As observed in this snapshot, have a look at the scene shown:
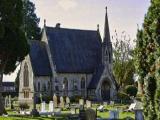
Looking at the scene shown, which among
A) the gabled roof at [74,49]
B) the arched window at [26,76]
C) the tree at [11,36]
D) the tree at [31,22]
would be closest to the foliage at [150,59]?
the tree at [11,36]

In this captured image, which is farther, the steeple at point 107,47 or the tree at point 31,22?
the tree at point 31,22

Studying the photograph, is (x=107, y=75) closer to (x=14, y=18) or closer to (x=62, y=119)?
(x=14, y=18)

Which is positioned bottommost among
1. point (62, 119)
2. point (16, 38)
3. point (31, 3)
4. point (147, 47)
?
point (62, 119)

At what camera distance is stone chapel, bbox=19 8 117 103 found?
223 ft

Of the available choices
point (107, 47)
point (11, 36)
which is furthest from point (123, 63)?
point (11, 36)

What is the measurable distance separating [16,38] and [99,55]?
33123 millimetres

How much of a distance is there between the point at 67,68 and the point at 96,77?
4030 mm

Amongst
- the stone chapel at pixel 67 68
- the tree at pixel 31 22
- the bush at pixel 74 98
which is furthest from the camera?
the tree at pixel 31 22

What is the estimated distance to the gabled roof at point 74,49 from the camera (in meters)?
69.2

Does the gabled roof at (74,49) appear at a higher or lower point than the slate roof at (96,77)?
higher

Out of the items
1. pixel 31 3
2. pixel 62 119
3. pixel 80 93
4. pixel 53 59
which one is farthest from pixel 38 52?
pixel 62 119

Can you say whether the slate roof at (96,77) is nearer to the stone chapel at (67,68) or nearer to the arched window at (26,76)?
the stone chapel at (67,68)

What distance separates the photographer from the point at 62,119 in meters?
32.9

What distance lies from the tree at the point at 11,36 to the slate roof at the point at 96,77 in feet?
92.2
